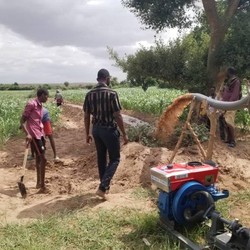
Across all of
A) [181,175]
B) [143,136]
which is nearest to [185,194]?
[181,175]

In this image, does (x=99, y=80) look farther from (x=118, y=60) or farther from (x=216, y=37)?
(x=118, y=60)

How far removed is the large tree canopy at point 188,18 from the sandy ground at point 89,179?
2757 millimetres

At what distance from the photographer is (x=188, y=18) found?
1190 centimetres

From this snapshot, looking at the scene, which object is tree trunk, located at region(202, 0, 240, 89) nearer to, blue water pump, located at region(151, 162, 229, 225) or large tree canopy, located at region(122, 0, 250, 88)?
large tree canopy, located at region(122, 0, 250, 88)

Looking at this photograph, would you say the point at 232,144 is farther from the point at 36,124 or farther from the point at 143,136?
the point at 36,124

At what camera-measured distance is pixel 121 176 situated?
6793mm

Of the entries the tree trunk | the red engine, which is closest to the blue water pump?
the red engine

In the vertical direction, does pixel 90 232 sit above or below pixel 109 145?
below

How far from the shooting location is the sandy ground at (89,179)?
5.33 metres

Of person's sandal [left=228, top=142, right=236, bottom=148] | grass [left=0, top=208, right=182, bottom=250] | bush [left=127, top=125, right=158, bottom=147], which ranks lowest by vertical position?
grass [left=0, top=208, right=182, bottom=250]

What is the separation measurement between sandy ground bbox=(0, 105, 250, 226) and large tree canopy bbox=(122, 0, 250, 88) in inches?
109

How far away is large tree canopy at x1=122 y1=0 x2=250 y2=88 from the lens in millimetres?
10945

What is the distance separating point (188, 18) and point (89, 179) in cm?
715

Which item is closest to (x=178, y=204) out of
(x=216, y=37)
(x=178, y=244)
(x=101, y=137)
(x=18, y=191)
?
(x=178, y=244)
